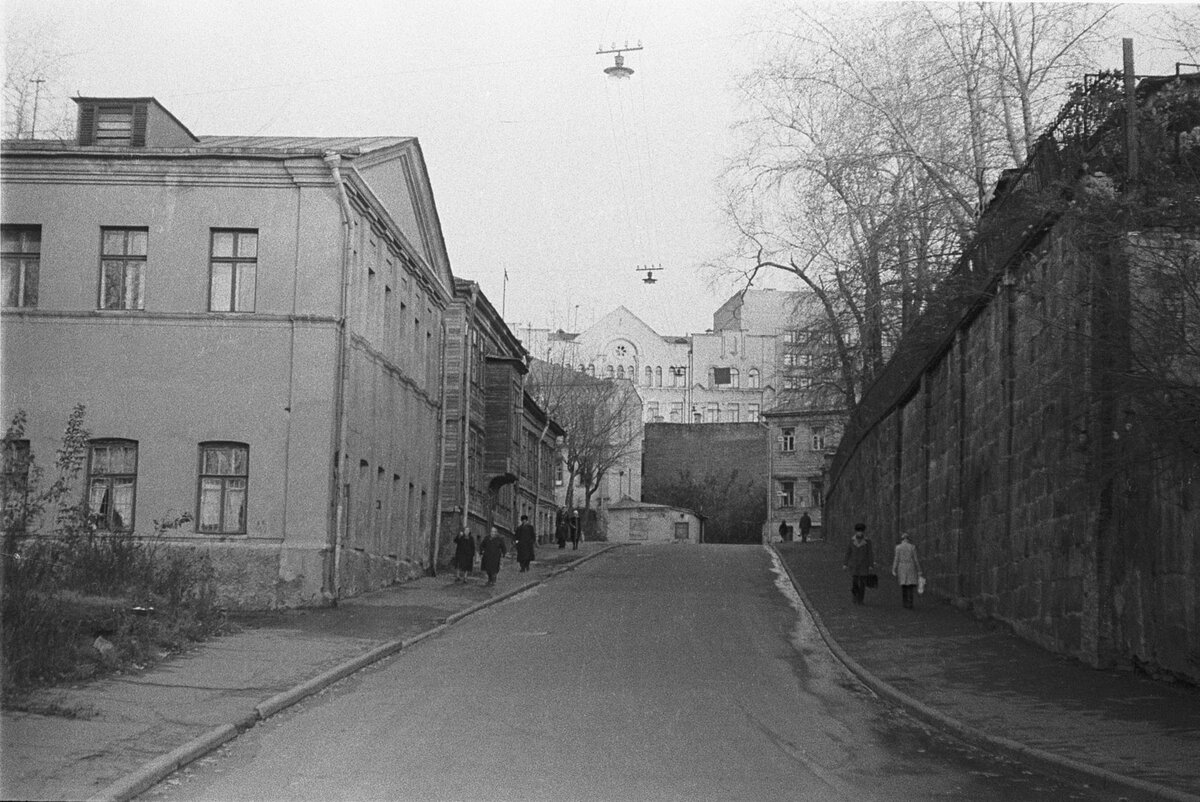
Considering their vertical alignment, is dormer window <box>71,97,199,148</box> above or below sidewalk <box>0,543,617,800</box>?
above

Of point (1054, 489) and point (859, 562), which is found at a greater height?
point (1054, 489)

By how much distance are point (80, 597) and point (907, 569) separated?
1454 centimetres

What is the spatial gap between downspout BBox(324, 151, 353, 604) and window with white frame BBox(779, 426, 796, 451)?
58699 mm

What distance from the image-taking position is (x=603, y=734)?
13.4 meters

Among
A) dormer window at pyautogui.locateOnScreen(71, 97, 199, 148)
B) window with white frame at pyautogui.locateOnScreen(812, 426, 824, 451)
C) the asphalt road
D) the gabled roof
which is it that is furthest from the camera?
window with white frame at pyautogui.locateOnScreen(812, 426, 824, 451)

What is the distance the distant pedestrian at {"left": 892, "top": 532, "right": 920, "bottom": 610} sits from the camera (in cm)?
2617

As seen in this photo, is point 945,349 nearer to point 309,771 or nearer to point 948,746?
point 948,746

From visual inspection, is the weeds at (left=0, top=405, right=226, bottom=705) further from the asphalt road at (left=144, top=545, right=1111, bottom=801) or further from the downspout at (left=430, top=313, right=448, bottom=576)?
the downspout at (left=430, top=313, right=448, bottom=576)

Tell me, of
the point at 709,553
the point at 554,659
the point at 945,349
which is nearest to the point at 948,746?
the point at 554,659

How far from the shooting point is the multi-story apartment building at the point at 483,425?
44500 mm

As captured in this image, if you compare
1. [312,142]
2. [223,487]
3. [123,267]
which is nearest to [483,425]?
[312,142]

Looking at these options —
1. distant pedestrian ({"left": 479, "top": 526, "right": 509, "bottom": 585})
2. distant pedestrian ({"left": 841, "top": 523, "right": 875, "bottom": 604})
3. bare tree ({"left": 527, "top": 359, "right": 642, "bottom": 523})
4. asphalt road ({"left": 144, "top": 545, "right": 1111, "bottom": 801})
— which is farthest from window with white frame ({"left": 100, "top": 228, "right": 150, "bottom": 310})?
bare tree ({"left": 527, "top": 359, "right": 642, "bottom": 523})

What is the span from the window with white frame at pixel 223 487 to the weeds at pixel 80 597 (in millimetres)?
1521

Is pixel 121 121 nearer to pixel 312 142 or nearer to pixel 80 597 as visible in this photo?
pixel 312 142
